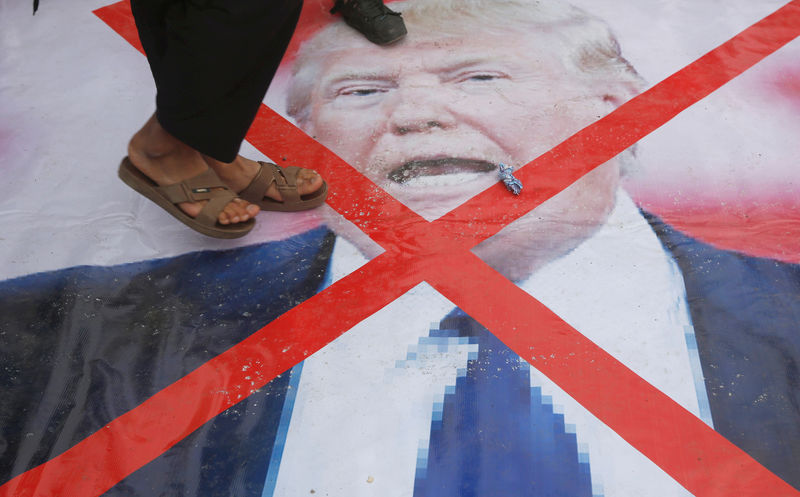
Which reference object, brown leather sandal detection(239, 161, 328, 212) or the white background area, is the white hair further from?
brown leather sandal detection(239, 161, 328, 212)

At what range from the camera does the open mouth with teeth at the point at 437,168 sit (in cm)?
155

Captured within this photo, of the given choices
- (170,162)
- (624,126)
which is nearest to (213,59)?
(170,162)

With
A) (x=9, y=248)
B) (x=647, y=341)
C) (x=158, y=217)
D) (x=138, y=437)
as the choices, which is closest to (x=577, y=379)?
(x=647, y=341)

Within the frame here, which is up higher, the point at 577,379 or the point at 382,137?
the point at 382,137

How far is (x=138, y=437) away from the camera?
3.58ft

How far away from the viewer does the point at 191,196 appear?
1.34 metres

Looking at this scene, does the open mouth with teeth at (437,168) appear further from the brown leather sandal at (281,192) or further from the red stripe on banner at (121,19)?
the red stripe on banner at (121,19)

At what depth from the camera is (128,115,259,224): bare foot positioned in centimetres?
129

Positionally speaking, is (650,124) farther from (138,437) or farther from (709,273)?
(138,437)

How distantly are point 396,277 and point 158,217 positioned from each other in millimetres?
587

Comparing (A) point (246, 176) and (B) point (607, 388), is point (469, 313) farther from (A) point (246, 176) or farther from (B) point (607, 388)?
(A) point (246, 176)

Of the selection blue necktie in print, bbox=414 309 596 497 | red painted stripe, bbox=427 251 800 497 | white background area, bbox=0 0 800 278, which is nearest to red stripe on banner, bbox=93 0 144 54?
white background area, bbox=0 0 800 278

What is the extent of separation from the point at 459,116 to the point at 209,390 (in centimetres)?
95

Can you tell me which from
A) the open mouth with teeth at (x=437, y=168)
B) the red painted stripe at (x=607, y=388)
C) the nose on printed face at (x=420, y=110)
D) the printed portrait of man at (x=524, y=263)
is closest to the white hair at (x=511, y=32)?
the printed portrait of man at (x=524, y=263)
